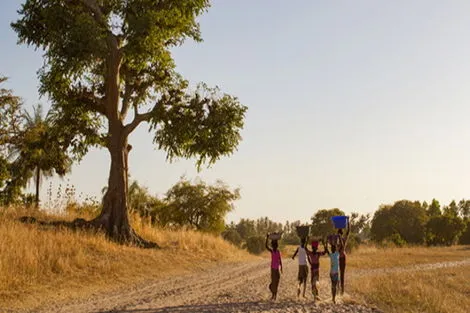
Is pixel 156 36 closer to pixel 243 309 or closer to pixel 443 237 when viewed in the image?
pixel 243 309

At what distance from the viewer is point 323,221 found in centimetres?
8575

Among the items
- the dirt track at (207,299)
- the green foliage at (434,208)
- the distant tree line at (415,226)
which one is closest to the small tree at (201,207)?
the distant tree line at (415,226)

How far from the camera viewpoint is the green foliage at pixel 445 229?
69.4 meters

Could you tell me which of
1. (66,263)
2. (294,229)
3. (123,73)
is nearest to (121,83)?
(123,73)

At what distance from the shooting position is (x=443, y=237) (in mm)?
70375

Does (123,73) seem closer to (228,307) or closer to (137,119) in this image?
(137,119)

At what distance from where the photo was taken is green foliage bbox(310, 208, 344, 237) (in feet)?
275

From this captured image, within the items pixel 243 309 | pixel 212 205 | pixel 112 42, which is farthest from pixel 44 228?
pixel 212 205

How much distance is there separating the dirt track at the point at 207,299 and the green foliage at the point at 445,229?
58212 mm

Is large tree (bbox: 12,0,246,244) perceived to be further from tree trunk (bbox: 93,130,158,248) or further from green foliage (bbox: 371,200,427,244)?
green foliage (bbox: 371,200,427,244)

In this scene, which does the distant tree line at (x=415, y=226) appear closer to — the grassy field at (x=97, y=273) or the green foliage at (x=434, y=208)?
the green foliage at (x=434, y=208)

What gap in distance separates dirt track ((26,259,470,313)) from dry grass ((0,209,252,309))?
1.12m

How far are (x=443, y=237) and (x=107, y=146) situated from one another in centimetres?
5955

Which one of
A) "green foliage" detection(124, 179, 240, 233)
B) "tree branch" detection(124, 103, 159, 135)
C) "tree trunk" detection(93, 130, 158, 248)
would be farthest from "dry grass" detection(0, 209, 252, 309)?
"green foliage" detection(124, 179, 240, 233)
